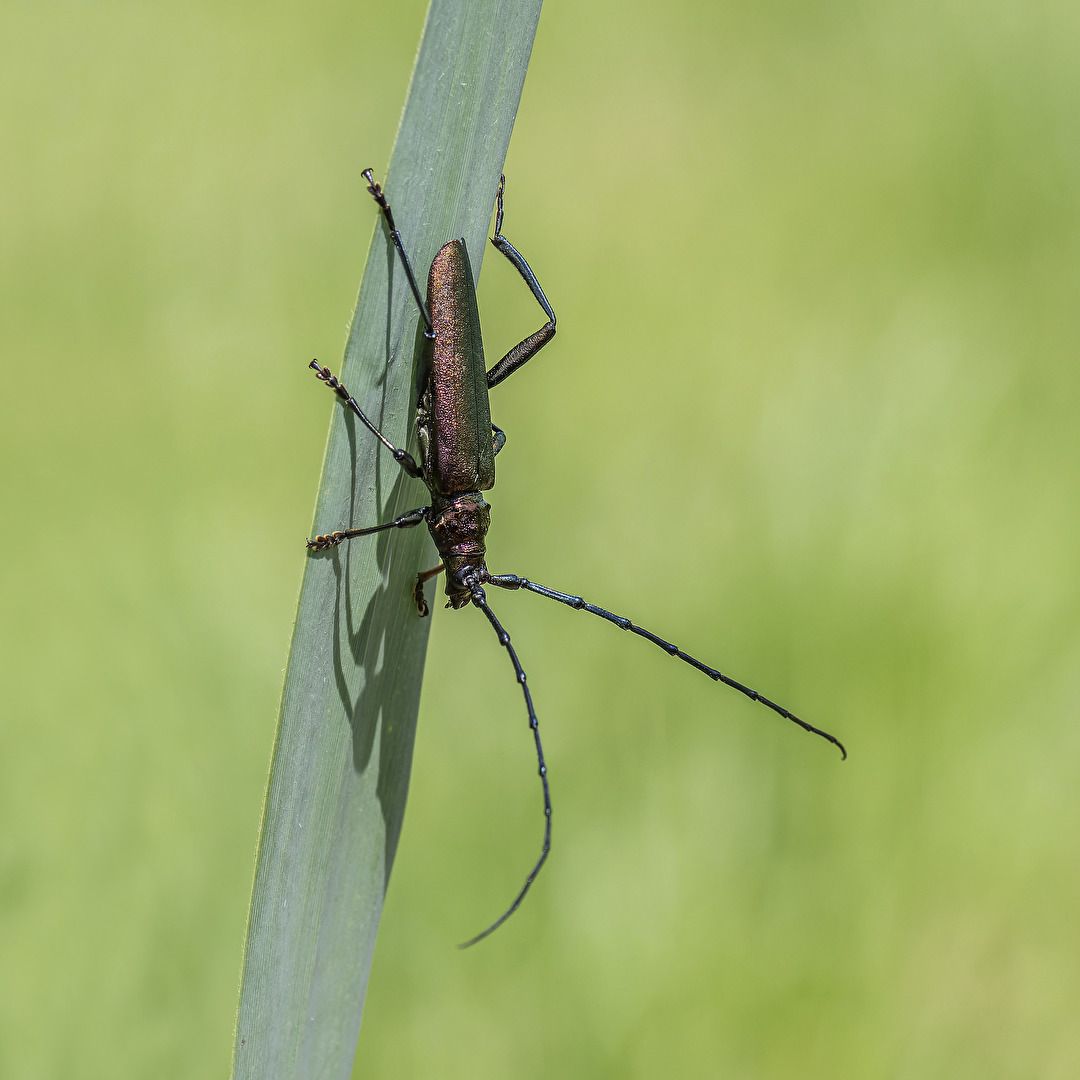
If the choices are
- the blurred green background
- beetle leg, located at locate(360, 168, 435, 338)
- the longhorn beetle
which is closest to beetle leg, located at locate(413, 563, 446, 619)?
the longhorn beetle

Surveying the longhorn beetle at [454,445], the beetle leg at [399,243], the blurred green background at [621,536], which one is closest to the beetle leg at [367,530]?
the longhorn beetle at [454,445]

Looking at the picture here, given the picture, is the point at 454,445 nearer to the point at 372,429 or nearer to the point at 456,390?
the point at 456,390

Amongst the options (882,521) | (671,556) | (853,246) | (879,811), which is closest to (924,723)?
(879,811)

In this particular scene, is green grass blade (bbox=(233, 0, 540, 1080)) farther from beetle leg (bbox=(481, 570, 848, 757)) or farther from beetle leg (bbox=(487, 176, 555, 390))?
beetle leg (bbox=(487, 176, 555, 390))

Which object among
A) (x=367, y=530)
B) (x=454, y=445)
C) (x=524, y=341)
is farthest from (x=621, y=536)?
(x=367, y=530)

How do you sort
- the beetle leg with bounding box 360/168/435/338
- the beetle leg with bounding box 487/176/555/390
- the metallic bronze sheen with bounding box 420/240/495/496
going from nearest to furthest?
1. the beetle leg with bounding box 360/168/435/338
2. the metallic bronze sheen with bounding box 420/240/495/496
3. the beetle leg with bounding box 487/176/555/390

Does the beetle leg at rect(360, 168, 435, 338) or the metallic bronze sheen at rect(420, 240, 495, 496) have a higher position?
the metallic bronze sheen at rect(420, 240, 495, 496)

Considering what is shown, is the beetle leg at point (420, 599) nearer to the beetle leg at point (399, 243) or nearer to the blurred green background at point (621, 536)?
the beetle leg at point (399, 243)

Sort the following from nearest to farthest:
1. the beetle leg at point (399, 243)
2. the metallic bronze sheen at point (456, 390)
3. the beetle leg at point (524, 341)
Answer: the beetle leg at point (399, 243) < the metallic bronze sheen at point (456, 390) < the beetle leg at point (524, 341)
